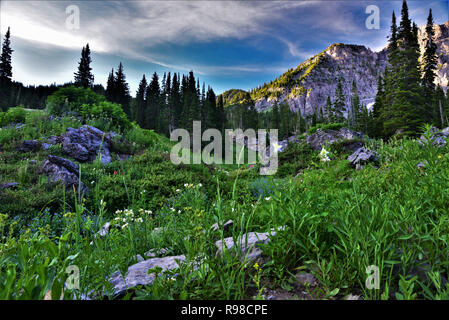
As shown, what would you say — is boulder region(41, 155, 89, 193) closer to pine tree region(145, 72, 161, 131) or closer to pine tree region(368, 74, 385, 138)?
pine tree region(368, 74, 385, 138)

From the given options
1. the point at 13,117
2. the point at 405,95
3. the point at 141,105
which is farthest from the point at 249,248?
the point at 141,105

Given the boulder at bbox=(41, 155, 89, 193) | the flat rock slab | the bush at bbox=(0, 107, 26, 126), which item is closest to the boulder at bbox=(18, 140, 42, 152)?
the boulder at bbox=(41, 155, 89, 193)

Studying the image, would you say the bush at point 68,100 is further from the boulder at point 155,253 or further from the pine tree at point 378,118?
the pine tree at point 378,118

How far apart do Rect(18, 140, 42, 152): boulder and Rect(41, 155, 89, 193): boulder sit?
261 cm

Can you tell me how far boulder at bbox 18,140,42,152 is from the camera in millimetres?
8297

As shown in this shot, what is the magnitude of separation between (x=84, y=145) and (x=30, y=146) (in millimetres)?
1762

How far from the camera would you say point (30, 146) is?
848cm

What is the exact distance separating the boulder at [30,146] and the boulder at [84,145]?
2.62ft

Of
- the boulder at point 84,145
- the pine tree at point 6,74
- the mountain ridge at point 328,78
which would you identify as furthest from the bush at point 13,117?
the mountain ridge at point 328,78

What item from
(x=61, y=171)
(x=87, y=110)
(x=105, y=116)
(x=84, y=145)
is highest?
(x=87, y=110)

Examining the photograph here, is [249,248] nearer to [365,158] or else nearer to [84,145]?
[365,158]

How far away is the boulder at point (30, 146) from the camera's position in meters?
8.30

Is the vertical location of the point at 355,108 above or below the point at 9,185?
above

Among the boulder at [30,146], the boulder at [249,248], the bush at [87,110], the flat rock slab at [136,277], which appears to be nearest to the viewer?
the flat rock slab at [136,277]
